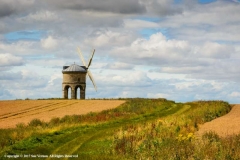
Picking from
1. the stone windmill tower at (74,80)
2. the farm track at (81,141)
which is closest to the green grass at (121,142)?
the farm track at (81,141)

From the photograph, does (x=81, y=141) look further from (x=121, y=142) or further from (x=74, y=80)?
(x=74, y=80)

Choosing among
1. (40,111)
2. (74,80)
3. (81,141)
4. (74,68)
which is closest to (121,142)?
(81,141)

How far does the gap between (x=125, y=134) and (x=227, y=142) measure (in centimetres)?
686

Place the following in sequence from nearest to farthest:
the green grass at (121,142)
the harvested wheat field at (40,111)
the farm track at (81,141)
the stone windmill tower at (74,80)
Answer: the green grass at (121,142), the farm track at (81,141), the harvested wheat field at (40,111), the stone windmill tower at (74,80)

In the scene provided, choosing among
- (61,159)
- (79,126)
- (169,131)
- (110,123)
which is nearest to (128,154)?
(61,159)

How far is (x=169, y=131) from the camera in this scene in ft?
86.7

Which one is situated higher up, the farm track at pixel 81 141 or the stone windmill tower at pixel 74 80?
the stone windmill tower at pixel 74 80

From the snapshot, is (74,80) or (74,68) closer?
(74,80)

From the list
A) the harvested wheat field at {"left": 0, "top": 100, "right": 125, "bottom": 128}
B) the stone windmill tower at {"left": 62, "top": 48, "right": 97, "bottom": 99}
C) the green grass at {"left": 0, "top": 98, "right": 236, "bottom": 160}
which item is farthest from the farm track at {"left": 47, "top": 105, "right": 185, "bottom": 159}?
the stone windmill tower at {"left": 62, "top": 48, "right": 97, "bottom": 99}

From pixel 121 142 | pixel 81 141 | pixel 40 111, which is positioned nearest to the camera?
pixel 121 142

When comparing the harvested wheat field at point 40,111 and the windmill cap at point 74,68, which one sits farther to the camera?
the windmill cap at point 74,68

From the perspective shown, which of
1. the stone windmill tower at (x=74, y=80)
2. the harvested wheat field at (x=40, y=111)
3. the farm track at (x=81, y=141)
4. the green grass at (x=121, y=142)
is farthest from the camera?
the stone windmill tower at (x=74, y=80)

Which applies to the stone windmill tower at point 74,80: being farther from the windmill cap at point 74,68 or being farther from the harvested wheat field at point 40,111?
the harvested wheat field at point 40,111

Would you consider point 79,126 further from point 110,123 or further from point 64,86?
point 64,86
